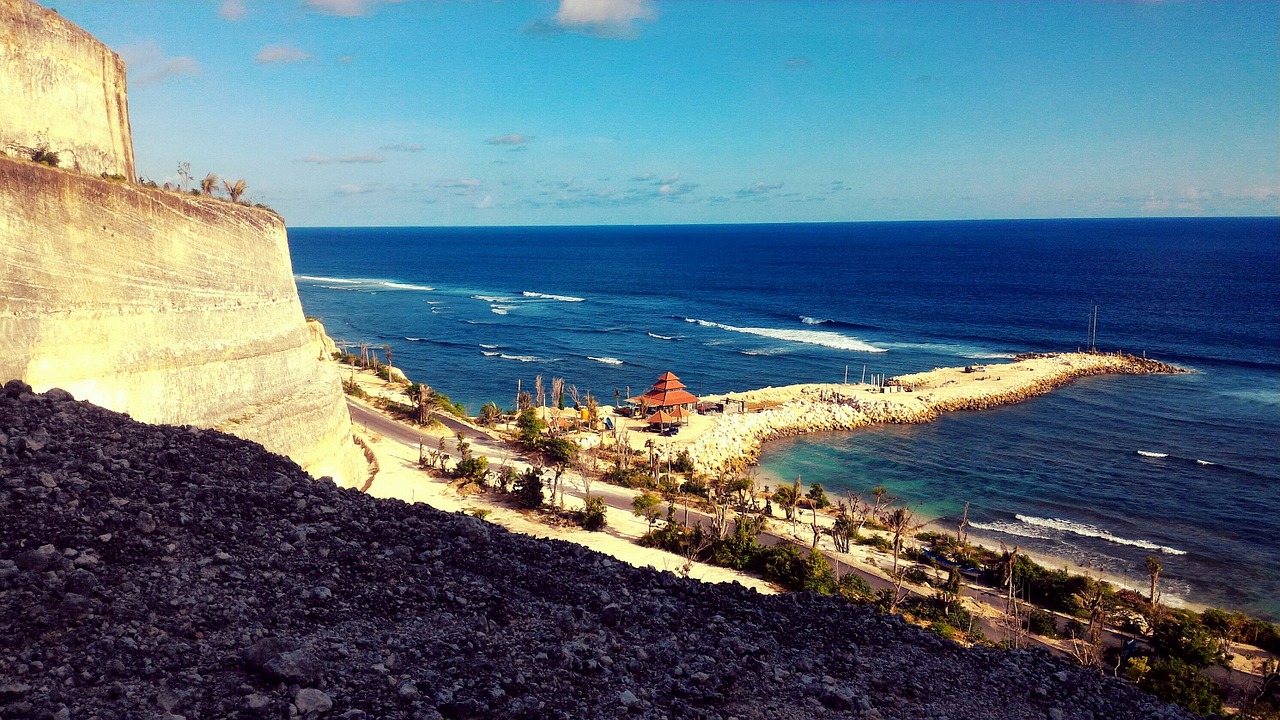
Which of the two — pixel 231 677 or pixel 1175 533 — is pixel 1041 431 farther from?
pixel 231 677

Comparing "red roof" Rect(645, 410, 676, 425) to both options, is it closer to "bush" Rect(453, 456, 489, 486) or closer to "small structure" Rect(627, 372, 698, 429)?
"small structure" Rect(627, 372, 698, 429)

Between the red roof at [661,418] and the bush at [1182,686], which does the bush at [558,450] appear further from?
the bush at [1182,686]

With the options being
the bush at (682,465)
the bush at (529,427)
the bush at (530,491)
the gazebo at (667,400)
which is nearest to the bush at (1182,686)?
the bush at (530,491)

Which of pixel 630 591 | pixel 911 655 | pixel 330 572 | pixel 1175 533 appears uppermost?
pixel 330 572

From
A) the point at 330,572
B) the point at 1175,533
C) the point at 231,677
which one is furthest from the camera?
the point at 1175,533

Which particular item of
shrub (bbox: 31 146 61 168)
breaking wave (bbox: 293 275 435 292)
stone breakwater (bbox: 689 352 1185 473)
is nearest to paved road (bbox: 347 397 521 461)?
stone breakwater (bbox: 689 352 1185 473)

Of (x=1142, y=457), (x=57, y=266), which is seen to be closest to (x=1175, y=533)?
(x=1142, y=457)
